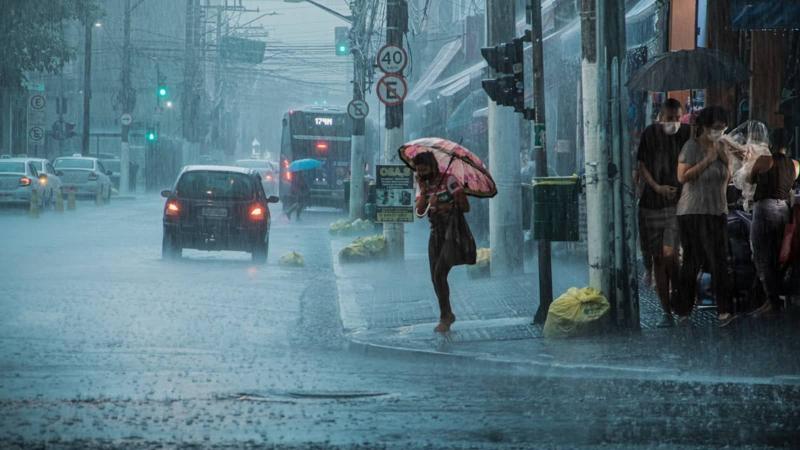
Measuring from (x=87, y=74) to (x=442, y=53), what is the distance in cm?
1421

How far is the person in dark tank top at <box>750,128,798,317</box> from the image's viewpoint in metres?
13.0

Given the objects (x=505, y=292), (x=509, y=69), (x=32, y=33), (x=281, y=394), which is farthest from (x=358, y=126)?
(x=281, y=394)

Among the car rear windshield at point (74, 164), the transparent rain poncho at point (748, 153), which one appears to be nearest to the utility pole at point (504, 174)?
the transparent rain poncho at point (748, 153)

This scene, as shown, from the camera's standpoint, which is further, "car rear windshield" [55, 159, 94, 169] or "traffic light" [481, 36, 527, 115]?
"car rear windshield" [55, 159, 94, 169]

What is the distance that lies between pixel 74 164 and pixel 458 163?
1550 inches

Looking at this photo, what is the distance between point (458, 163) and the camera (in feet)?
44.9


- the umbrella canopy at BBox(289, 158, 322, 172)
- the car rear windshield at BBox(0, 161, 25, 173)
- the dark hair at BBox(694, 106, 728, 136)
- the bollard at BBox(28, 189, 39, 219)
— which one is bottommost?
the dark hair at BBox(694, 106, 728, 136)

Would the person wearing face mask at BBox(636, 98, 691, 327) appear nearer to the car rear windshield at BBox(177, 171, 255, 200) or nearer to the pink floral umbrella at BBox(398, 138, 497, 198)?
the pink floral umbrella at BBox(398, 138, 497, 198)

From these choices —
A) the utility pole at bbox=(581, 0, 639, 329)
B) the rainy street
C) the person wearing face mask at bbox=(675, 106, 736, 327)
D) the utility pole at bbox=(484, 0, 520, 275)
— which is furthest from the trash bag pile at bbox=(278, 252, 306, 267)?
the person wearing face mask at bbox=(675, 106, 736, 327)

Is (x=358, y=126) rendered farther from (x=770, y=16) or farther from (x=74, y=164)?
(x=74, y=164)

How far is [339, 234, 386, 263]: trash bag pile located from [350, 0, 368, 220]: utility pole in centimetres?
906

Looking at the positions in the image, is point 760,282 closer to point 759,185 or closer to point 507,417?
point 759,185

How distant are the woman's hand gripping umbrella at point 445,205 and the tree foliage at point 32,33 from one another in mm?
37172

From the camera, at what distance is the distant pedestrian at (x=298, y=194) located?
44281mm
